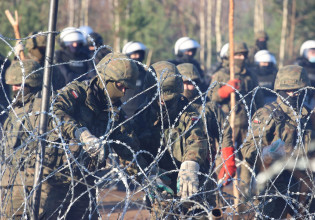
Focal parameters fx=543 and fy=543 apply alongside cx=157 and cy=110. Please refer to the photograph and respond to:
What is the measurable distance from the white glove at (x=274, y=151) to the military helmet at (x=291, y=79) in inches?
38.9

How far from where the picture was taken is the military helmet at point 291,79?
6.25m

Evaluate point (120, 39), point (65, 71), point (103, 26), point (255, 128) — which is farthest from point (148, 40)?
point (255, 128)

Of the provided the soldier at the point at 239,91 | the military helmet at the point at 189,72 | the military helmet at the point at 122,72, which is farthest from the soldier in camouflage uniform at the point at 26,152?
the soldier at the point at 239,91

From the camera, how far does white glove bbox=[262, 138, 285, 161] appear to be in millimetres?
5375

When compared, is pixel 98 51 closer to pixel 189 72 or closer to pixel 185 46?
pixel 189 72

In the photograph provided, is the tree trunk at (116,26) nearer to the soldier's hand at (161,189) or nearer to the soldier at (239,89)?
the soldier at (239,89)

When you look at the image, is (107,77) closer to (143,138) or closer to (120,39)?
(143,138)

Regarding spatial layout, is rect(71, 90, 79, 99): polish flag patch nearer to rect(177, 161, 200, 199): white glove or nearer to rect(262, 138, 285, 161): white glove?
rect(177, 161, 200, 199): white glove

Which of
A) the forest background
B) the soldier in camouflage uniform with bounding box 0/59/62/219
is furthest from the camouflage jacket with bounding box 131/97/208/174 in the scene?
the forest background

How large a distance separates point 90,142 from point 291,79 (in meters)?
3.20

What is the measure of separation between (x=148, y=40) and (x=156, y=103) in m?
16.2

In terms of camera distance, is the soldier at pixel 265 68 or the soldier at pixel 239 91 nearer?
the soldier at pixel 239 91

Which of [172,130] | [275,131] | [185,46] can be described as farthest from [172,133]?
[185,46]

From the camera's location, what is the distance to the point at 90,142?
3.88 m
